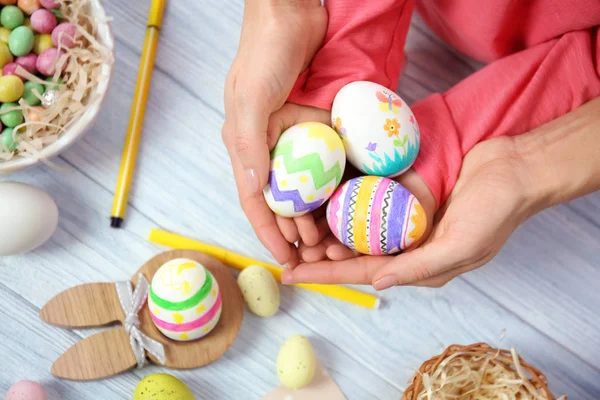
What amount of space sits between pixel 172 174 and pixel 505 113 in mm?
575

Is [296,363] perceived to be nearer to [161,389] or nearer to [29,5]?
[161,389]

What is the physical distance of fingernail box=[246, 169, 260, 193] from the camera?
790 millimetres

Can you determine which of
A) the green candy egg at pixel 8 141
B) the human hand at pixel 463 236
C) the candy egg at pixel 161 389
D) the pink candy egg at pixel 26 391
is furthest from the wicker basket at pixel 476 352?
the green candy egg at pixel 8 141

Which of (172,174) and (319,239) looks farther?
(172,174)

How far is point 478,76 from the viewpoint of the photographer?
39.6 inches

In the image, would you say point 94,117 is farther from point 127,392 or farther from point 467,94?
point 467,94

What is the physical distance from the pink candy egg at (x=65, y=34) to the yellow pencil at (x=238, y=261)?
0.33 metres

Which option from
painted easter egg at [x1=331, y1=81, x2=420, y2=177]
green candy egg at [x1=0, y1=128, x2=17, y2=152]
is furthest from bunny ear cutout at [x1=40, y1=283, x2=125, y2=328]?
painted easter egg at [x1=331, y1=81, x2=420, y2=177]

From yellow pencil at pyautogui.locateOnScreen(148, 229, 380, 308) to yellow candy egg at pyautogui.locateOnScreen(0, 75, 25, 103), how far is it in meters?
0.30

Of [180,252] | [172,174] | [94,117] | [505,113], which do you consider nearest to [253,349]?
[180,252]

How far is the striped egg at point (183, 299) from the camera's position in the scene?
88 centimetres

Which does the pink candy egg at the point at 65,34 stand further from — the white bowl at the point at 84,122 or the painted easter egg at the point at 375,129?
the painted easter egg at the point at 375,129

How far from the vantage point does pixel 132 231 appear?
40.9 inches

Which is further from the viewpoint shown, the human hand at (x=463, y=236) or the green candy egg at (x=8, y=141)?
the green candy egg at (x=8, y=141)
